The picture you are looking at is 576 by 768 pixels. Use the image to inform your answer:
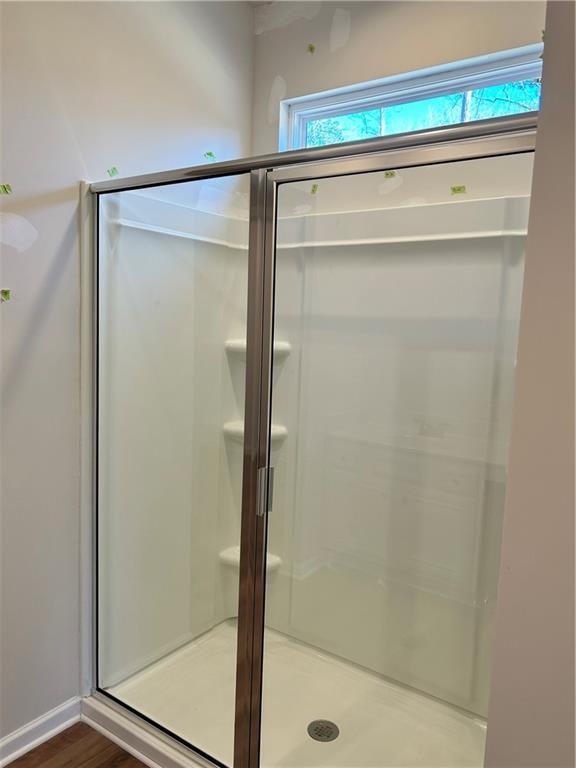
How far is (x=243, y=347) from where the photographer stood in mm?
2053

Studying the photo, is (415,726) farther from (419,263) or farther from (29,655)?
(419,263)

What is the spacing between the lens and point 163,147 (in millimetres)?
2139

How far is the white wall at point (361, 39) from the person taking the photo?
1.93 meters

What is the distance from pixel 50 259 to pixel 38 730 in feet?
4.96

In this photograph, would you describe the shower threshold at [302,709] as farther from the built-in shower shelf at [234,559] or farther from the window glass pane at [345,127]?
the window glass pane at [345,127]

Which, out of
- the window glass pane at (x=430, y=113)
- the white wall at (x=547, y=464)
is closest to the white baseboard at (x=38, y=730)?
the white wall at (x=547, y=464)

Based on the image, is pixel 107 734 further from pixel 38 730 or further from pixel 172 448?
pixel 172 448

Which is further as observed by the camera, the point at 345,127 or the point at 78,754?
the point at 345,127

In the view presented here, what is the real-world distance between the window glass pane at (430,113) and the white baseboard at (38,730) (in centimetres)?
212

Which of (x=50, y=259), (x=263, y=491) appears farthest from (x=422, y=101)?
(x=263, y=491)

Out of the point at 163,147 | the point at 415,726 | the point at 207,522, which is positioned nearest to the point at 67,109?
the point at 163,147

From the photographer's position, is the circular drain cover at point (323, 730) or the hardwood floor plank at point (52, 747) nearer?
the hardwood floor plank at point (52, 747)

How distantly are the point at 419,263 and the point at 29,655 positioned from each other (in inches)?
72.8

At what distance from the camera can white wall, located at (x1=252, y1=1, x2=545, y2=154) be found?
1927 millimetres
